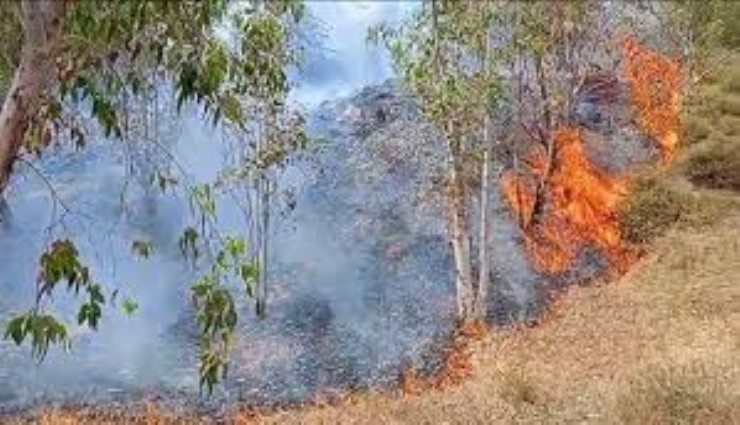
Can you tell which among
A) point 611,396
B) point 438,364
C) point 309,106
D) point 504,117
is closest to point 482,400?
point 611,396

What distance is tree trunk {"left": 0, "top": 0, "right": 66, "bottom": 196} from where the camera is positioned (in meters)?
8.48

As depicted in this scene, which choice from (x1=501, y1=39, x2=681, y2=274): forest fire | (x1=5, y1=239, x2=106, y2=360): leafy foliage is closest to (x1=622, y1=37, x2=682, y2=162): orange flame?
(x1=501, y1=39, x2=681, y2=274): forest fire

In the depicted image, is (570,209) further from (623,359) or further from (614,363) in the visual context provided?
(614,363)

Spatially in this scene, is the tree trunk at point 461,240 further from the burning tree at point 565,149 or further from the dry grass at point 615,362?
the burning tree at point 565,149

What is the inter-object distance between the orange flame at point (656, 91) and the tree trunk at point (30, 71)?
84.9 feet

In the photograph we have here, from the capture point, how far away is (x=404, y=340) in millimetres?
25391

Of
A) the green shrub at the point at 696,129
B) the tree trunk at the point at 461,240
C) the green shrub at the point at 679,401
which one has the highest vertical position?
the green shrub at the point at 696,129

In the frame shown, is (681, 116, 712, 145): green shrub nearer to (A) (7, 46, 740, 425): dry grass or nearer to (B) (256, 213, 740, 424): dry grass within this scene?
(A) (7, 46, 740, 425): dry grass

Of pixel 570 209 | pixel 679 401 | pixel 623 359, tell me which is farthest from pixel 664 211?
pixel 679 401

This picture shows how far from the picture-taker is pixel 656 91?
1436 inches

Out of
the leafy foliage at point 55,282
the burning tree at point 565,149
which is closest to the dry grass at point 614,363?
the burning tree at point 565,149

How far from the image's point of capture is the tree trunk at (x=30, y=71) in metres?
8.48

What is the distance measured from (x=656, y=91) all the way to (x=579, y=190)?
601cm

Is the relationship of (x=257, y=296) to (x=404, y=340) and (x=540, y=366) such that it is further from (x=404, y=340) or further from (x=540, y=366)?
(x=540, y=366)
